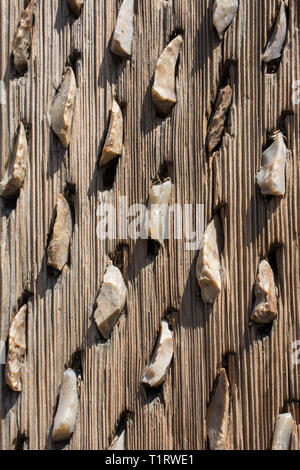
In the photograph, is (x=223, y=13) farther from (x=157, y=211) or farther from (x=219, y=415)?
(x=219, y=415)

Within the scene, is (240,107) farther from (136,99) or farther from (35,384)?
(35,384)

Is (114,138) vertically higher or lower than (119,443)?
higher

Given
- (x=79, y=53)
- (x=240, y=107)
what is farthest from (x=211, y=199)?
(x=79, y=53)

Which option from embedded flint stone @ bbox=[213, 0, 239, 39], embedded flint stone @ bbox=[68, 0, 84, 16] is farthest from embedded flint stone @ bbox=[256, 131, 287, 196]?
embedded flint stone @ bbox=[68, 0, 84, 16]

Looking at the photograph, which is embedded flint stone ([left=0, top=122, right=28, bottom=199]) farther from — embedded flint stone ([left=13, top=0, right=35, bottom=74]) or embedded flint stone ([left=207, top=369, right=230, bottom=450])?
embedded flint stone ([left=207, top=369, right=230, bottom=450])

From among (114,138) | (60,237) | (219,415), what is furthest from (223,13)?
(219,415)

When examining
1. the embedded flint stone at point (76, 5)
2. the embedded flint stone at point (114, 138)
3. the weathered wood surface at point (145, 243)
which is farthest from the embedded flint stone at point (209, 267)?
the embedded flint stone at point (76, 5)
